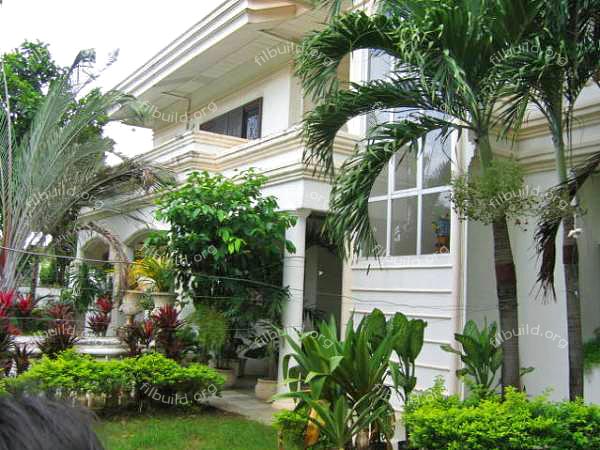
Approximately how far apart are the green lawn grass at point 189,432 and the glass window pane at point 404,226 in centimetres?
308

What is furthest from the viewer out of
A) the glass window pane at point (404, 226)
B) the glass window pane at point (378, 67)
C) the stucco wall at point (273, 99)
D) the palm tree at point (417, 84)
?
the stucco wall at point (273, 99)

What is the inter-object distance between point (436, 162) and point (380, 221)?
127cm

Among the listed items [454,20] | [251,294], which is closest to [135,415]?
[251,294]

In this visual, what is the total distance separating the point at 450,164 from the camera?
819 centimetres

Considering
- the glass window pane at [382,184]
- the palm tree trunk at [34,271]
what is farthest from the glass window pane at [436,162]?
the palm tree trunk at [34,271]

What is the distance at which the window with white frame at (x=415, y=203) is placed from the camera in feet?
27.0

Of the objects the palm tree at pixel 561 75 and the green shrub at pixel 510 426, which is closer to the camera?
the green shrub at pixel 510 426

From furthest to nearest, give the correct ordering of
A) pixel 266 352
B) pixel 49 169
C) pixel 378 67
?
1. pixel 49 169
2. pixel 266 352
3. pixel 378 67

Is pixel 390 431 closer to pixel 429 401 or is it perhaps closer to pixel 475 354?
pixel 429 401

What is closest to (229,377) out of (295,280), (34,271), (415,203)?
(295,280)

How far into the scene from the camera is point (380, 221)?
909cm

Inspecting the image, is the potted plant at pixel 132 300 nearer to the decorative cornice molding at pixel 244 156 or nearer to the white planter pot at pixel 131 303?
the white planter pot at pixel 131 303

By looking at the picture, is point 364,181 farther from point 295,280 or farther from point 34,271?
point 34,271

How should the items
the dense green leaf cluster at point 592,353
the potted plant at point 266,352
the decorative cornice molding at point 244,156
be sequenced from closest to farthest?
the dense green leaf cluster at point 592,353 < the decorative cornice molding at point 244,156 < the potted plant at point 266,352
